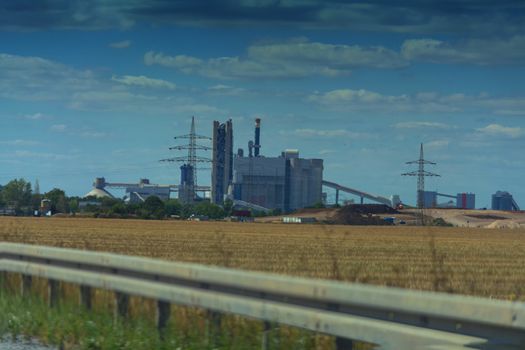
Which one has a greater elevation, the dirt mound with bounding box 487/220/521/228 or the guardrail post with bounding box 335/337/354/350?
the dirt mound with bounding box 487/220/521/228

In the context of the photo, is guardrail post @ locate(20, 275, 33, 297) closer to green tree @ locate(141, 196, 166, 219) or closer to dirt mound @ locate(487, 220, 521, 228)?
green tree @ locate(141, 196, 166, 219)

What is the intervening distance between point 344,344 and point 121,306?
323cm

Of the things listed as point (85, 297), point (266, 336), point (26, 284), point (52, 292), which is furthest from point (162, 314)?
point (26, 284)

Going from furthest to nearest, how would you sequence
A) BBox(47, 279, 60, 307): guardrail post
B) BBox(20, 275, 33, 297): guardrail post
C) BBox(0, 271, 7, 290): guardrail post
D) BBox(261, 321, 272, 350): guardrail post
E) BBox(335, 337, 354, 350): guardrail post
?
BBox(0, 271, 7, 290): guardrail post < BBox(20, 275, 33, 297): guardrail post < BBox(47, 279, 60, 307): guardrail post < BBox(261, 321, 272, 350): guardrail post < BBox(335, 337, 354, 350): guardrail post

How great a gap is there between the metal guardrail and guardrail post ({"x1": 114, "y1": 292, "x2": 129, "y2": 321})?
0.30 ft

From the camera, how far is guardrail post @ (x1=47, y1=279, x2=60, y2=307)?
11.3 metres

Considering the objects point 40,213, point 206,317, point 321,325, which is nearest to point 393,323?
point 321,325

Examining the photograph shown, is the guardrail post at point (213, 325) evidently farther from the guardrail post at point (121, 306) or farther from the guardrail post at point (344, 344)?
the guardrail post at point (344, 344)

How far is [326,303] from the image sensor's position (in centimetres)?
772

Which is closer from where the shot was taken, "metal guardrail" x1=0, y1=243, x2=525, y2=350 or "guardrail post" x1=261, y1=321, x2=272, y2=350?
"metal guardrail" x1=0, y1=243, x2=525, y2=350

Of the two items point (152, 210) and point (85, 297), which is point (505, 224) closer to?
point (152, 210)

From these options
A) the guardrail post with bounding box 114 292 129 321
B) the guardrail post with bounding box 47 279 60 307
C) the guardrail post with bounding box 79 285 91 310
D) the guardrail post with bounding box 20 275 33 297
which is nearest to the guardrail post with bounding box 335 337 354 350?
the guardrail post with bounding box 114 292 129 321

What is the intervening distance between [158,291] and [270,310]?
5.14ft

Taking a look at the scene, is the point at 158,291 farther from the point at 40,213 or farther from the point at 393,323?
the point at 40,213
